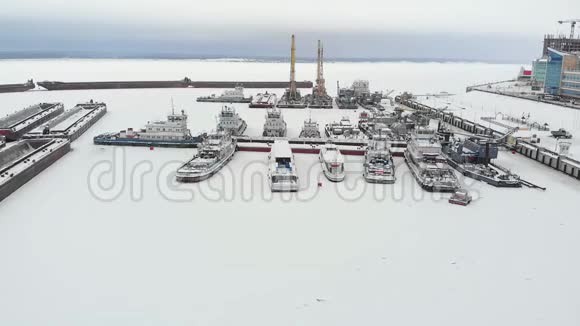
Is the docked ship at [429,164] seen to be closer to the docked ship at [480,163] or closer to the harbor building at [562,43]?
the docked ship at [480,163]

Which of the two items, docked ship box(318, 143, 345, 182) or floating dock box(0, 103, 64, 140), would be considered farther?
floating dock box(0, 103, 64, 140)

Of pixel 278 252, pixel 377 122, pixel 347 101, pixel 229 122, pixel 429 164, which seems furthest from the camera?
pixel 347 101

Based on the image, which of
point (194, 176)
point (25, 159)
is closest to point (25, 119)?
point (25, 159)

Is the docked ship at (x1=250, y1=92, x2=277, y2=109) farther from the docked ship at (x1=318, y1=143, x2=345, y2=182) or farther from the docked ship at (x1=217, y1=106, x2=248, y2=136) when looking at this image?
the docked ship at (x1=318, y1=143, x2=345, y2=182)

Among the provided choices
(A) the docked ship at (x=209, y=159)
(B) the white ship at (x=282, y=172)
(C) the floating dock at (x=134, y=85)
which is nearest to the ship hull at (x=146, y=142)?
(A) the docked ship at (x=209, y=159)

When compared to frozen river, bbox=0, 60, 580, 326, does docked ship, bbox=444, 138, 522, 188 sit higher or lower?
higher

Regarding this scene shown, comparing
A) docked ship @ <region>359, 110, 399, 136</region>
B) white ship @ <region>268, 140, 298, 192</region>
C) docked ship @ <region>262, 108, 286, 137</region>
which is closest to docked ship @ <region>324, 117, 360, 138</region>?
docked ship @ <region>359, 110, 399, 136</region>

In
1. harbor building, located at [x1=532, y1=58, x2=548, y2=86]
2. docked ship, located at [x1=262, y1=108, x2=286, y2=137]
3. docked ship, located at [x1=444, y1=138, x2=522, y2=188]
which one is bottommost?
docked ship, located at [x1=444, y1=138, x2=522, y2=188]

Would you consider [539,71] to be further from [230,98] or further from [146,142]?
[146,142]
